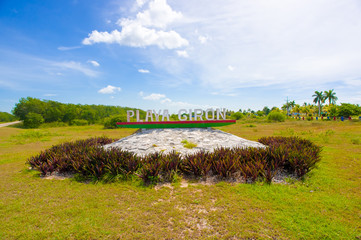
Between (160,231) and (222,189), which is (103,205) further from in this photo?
(222,189)

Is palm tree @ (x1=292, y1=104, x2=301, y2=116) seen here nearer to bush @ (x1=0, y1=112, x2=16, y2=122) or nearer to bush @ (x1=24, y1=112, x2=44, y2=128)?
bush @ (x1=24, y1=112, x2=44, y2=128)

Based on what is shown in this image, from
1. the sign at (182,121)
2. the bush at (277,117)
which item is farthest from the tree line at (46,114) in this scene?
the bush at (277,117)

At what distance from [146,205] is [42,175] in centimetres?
534

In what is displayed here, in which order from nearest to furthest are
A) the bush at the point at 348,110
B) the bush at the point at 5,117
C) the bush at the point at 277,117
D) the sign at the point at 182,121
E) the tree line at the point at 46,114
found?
the sign at the point at 182,121, the tree line at the point at 46,114, the bush at the point at 348,110, the bush at the point at 277,117, the bush at the point at 5,117

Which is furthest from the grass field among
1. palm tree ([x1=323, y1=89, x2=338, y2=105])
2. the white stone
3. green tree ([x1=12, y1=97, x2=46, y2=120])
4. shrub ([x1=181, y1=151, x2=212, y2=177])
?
palm tree ([x1=323, y1=89, x2=338, y2=105])

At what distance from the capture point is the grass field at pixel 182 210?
3.27m

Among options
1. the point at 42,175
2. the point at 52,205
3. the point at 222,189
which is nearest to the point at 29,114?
the point at 42,175

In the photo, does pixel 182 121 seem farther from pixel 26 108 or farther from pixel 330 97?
pixel 330 97

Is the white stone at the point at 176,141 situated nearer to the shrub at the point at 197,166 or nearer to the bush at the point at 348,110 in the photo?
the shrub at the point at 197,166

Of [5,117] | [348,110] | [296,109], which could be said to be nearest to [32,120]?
[5,117]

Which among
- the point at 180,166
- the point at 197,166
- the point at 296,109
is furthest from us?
the point at 296,109

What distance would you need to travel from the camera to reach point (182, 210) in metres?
3.98

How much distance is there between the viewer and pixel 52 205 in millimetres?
4340

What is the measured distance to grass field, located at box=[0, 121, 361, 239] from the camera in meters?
3.27
